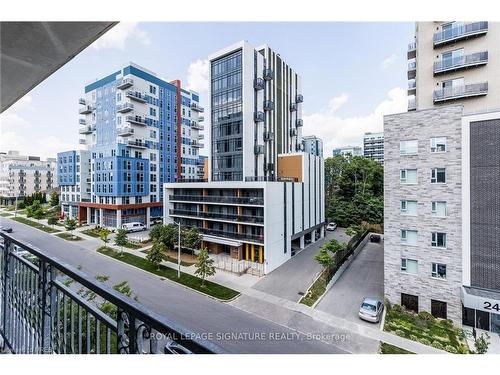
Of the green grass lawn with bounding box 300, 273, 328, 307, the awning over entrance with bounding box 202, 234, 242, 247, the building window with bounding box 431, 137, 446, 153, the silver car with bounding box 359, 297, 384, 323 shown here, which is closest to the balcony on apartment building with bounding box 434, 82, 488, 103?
the building window with bounding box 431, 137, 446, 153

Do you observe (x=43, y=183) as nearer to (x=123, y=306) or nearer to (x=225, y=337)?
(x=225, y=337)

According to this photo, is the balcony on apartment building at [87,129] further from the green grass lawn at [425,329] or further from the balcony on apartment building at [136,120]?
the green grass lawn at [425,329]

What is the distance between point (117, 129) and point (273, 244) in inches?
945

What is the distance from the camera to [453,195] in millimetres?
10289

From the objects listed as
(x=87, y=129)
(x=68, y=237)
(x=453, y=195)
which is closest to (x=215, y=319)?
(x=453, y=195)

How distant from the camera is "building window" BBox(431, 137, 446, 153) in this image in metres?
10.5

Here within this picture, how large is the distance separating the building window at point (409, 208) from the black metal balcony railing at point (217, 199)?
7739mm

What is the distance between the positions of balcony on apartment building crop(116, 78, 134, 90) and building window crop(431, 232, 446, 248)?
3101 centimetres

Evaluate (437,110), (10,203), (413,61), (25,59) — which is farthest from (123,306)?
(10,203)

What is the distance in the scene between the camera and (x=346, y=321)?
10.0 metres

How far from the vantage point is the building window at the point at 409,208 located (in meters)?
11.1

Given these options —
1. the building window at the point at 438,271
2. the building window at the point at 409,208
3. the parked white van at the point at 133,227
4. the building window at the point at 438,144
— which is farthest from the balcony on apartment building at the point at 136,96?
the building window at the point at 438,271

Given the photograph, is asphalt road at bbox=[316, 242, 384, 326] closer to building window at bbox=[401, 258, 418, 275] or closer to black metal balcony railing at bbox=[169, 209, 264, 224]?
building window at bbox=[401, 258, 418, 275]

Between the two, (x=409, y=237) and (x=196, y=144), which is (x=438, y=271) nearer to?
(x=409, y=237)
